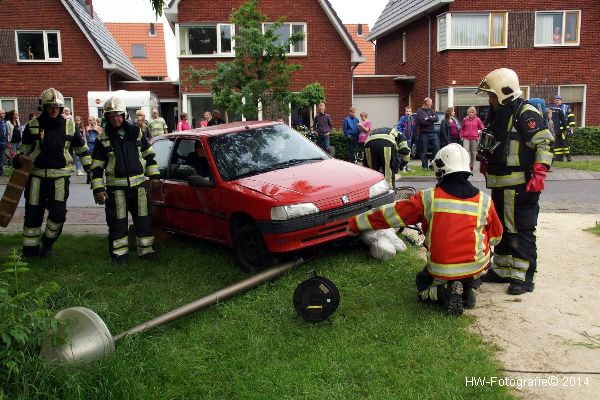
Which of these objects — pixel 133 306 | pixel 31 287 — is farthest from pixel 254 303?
pixel 31 287

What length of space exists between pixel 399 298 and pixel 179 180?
136 inches

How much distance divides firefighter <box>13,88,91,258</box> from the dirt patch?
5034 mm

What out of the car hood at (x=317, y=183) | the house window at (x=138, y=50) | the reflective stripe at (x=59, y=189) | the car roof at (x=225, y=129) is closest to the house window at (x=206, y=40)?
the car roof at (x=225, y=129)

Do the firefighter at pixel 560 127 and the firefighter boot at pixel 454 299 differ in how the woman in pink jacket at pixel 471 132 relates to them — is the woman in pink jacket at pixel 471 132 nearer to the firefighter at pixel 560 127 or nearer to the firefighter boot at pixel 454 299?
the firefighter at pixel 560 127

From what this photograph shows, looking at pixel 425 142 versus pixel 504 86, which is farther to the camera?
pixel 425 142

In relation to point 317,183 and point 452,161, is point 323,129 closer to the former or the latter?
point 317,183

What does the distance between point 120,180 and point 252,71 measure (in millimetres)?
9732

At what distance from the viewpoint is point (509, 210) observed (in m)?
5.71

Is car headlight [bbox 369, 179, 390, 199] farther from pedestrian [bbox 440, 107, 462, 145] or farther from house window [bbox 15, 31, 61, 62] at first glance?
house window [bbox 15, 31, 61, 62]

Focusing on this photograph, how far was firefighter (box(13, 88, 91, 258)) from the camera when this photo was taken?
7414 mm

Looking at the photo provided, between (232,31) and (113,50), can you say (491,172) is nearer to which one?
(232,31)

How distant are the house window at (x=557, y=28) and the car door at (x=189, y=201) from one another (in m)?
20.3

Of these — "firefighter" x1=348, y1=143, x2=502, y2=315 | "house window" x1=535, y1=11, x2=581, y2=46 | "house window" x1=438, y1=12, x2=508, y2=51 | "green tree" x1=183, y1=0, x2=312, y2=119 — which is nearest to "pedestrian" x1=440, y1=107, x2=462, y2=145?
"green tree" x1=183, y1=0, x2=312, y2=119

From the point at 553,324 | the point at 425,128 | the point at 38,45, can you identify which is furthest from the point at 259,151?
the point at 38,45
